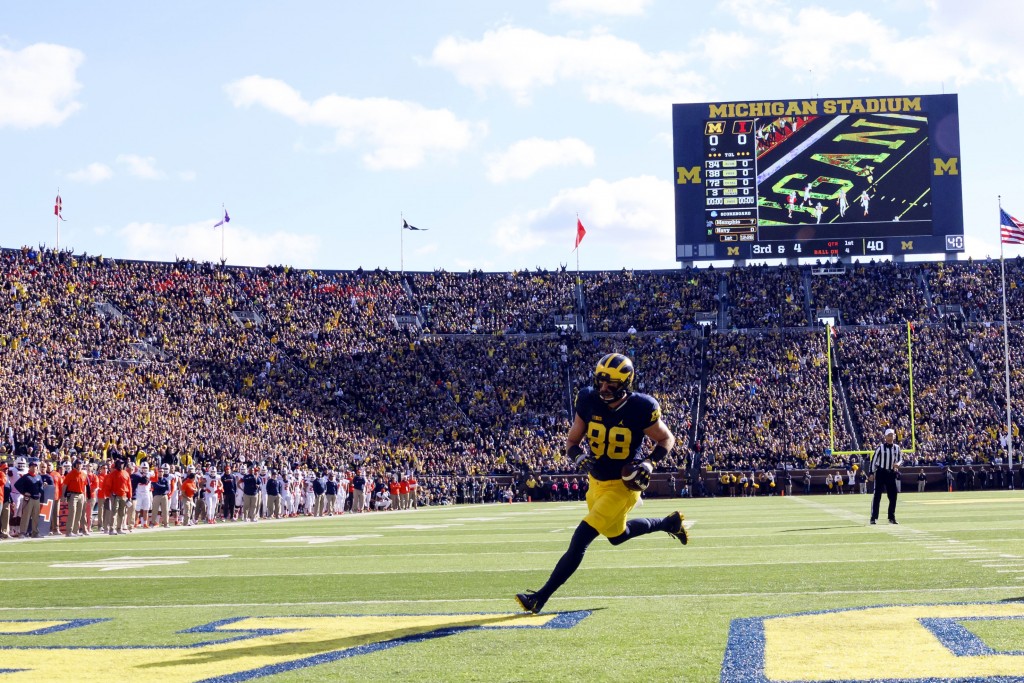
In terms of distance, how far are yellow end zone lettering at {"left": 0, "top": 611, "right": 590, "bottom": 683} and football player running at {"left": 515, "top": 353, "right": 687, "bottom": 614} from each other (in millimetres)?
551

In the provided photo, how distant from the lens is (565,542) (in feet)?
52.7

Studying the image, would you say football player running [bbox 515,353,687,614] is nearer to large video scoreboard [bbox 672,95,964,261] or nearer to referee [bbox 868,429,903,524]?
referee [bbox 868,429,903,524]

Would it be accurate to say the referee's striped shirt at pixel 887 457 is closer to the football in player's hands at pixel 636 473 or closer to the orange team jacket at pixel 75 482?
the football in player's hands at pixel 636 473

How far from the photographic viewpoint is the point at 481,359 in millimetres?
52781

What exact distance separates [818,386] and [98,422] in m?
28.6

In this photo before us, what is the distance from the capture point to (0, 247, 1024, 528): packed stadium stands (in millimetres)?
43406

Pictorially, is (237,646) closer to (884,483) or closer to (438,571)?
(438,571)

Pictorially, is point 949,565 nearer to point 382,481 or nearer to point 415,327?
point 382,481

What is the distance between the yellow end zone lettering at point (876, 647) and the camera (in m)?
4.98

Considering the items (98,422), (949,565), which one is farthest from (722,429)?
(949,565)

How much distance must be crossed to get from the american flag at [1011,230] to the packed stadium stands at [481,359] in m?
8.21

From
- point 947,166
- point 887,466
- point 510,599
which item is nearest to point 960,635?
point 510,599

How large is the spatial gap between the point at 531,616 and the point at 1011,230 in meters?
38.0

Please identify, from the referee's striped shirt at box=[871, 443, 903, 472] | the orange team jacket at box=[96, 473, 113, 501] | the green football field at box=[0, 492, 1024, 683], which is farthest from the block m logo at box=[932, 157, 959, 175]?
the orange team jacket at box=[96, 473, 113, 501]
